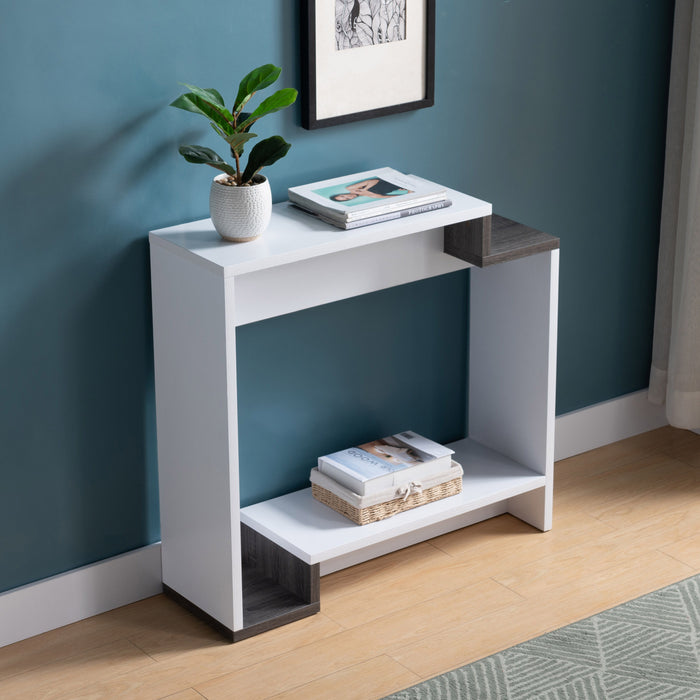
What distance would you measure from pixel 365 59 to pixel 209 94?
429 millimetres

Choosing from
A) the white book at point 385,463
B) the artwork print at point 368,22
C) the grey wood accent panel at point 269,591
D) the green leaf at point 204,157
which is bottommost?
the grey wood accent panel at point 269,591

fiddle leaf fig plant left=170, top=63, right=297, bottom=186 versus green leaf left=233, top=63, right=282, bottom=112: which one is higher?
green leaf left=233, top=63, right=282, bottom=112

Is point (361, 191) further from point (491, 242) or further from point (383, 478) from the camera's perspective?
point (383, 478)

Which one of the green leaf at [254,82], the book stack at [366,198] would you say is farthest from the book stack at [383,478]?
the green leaf at [254,82]

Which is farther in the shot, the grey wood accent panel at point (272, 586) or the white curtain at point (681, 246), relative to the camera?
the white curtain at point (681, 246)

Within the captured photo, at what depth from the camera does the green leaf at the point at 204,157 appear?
2279 millimetres

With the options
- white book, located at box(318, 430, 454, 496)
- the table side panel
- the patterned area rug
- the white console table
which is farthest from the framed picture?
the patterned area rug

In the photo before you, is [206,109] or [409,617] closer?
[206,109]

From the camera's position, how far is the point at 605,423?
3316mm

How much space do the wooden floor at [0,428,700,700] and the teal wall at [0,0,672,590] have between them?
19 cm

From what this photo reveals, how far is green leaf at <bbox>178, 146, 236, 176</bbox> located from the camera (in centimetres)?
228

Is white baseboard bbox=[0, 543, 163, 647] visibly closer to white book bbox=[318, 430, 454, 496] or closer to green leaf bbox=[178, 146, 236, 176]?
white book bbox=[318, 430, 454, 496]

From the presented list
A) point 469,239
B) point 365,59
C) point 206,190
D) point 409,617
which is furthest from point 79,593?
point 365,59

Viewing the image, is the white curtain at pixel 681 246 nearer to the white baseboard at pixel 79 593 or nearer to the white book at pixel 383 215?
the white book at pixel 383 215
